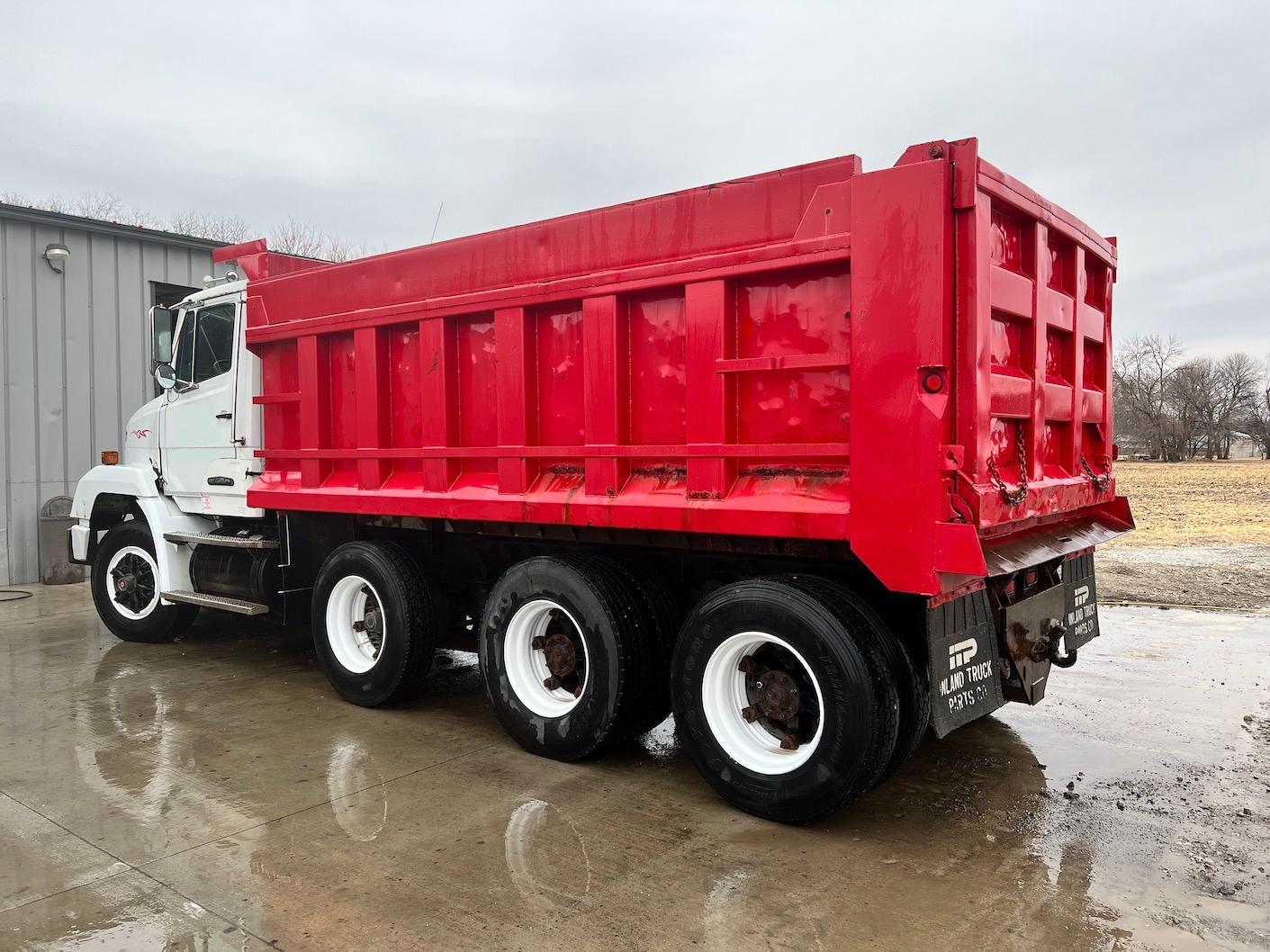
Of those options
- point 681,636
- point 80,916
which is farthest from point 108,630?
point 681,636

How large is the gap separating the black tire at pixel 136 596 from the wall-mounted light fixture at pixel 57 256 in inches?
209

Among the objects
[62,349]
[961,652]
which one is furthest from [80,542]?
[961,652]

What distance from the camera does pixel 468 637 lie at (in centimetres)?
621

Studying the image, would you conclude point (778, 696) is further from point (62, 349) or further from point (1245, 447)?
point (1245, 447)

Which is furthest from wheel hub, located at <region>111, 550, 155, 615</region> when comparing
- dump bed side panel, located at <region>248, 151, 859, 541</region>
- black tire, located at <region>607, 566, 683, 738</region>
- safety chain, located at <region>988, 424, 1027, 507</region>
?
safety chain, located at <region>988, 424, 1027, 507</region>

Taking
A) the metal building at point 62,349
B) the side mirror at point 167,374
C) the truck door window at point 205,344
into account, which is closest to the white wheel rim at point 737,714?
the truck door window at point 205,344

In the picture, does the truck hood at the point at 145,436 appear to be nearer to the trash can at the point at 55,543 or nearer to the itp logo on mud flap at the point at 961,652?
the trash can at the point at 55,543

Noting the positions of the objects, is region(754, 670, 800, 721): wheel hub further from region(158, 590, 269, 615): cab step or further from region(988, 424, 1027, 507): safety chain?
region(158, 590, 269, 615): cab step

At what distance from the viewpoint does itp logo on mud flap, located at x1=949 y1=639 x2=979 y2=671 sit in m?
3.96

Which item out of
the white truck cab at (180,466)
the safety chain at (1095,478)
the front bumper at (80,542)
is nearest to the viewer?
the safety chain at (1095,478)

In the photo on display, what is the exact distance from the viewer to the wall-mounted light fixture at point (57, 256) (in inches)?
453

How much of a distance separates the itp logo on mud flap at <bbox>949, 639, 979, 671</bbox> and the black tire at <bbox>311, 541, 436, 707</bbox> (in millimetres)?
3286

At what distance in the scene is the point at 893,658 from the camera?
393 centimetres

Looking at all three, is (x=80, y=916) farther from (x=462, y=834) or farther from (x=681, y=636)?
(x=681, y=636)
